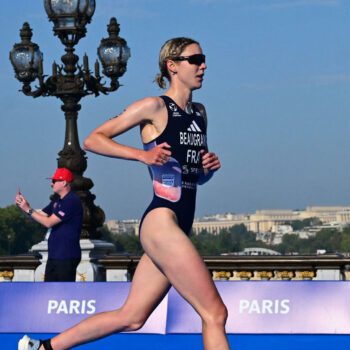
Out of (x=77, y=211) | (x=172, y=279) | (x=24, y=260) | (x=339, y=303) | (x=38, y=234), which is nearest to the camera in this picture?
(x=172, y=279)

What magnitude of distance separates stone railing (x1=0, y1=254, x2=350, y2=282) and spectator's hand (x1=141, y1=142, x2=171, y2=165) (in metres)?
9.74

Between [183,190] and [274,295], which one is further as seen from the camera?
[274,295]

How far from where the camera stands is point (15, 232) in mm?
166500

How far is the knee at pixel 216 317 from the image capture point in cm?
811

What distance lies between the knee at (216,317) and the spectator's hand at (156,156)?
83 cm

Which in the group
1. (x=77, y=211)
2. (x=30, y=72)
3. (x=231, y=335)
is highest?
(x=30, y=72)

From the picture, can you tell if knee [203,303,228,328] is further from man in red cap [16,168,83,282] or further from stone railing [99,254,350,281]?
stone railing [99,254,350,281]

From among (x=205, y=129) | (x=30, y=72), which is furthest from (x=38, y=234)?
(x=205, y=129)

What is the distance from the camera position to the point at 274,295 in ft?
39.6

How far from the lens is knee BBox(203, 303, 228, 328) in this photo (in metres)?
8.11

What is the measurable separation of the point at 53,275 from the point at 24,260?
5.39 metres

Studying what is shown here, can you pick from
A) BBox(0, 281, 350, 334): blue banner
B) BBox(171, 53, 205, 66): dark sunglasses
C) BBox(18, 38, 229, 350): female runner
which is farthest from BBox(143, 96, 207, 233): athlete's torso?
BBox(0, 281, 350, 334): blue banner

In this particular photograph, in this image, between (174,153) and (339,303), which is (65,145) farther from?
(174,153)

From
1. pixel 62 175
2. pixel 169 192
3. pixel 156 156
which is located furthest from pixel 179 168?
pixel 62 175
